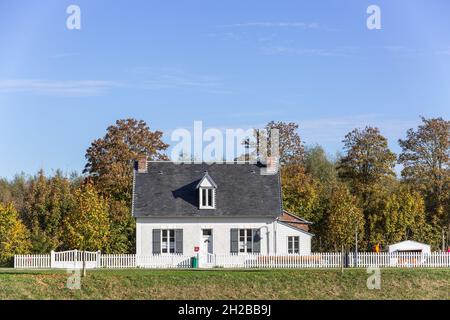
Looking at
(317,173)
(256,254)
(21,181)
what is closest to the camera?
(256,254)

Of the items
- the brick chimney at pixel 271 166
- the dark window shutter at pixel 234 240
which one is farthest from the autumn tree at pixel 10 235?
the brick chimney at pixel 271 166

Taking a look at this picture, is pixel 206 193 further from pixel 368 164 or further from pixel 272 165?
pixel 368 164

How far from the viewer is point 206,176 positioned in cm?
5331

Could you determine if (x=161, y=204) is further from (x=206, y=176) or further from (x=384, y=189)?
(x=384, y=189)

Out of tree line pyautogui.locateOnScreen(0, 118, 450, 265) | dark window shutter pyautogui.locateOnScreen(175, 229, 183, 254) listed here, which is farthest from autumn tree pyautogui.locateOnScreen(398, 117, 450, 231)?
dark window shutter pyautogui.locateOnScreen(175, 229, 183, 254)

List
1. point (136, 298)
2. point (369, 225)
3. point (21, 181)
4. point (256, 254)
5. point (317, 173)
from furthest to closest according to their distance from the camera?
point (21, 181), point (317, 173), point (369, 225), point (256, 254), point (136, 298)

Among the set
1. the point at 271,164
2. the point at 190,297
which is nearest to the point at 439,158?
the point at 271,164

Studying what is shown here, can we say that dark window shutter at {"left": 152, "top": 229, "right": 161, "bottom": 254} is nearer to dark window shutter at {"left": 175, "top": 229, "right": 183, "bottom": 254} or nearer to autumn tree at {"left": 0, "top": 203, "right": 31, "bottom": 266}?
dark window shutter at {"left": 175, "top": 229, "right": 183, "bottom": 254}

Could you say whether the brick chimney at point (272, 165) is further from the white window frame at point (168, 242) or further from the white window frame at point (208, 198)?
the white window frame at point (168, 242)

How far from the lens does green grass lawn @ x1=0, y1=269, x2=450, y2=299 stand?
39.1 metres

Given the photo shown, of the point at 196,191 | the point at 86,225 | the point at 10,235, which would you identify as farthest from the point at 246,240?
the point at 10,235

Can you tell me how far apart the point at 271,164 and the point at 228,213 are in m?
4.62

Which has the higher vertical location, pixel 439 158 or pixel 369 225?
pixel 439 158

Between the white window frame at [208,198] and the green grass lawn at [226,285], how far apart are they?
34.2 ft
